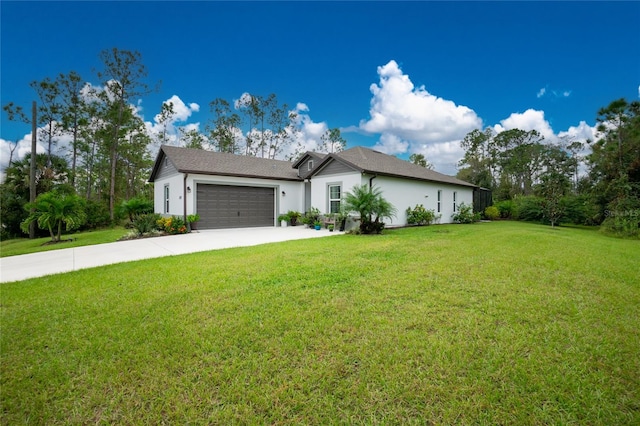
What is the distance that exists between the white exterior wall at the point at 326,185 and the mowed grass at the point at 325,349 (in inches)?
325

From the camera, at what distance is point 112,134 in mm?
19969

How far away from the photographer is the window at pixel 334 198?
1356 centimetres

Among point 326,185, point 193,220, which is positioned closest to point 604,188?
point 326,185

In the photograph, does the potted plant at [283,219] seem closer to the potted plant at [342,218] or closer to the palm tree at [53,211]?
the potted plant at [342,218]

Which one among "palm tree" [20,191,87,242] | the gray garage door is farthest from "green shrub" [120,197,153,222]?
the gray garage door

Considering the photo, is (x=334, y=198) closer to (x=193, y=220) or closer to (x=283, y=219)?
(x=283, y=219)

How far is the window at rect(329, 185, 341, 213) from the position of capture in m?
13.6

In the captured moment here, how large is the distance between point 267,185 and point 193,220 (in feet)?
14.3

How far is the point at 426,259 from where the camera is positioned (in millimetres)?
5789

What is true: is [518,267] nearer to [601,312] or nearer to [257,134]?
[601,312]

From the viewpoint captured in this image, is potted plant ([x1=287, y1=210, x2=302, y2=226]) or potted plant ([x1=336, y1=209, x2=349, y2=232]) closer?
potted plant ([x1=336, y1=209, x2=349, y2=232])

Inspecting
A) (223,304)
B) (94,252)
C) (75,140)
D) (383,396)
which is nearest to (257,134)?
(75,140)

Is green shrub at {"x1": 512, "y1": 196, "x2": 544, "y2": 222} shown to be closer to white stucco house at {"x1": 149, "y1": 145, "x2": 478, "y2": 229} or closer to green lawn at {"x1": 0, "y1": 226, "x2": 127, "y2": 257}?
white stucco house at {"x1": 149, "y1": 145, "x2": 478, "y2": 229}

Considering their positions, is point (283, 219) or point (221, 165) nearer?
point (221, 165)
